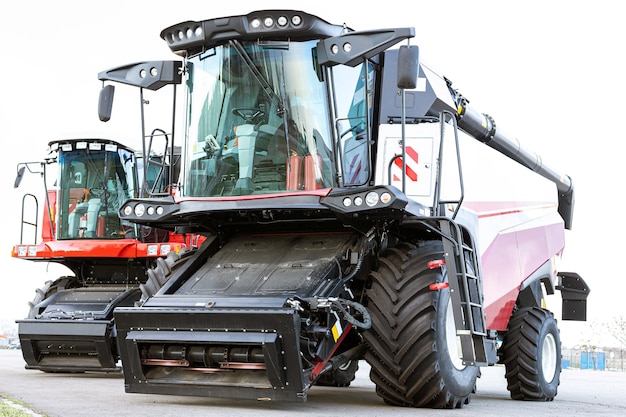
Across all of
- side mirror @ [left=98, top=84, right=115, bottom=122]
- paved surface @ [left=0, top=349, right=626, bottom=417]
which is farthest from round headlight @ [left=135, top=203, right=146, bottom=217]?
paved surface @ [left=0, top=349, right=626, bottom=417]

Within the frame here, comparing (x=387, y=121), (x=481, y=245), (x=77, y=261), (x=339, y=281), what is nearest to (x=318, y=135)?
(x=387, y=121)

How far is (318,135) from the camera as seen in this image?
8.32 meters

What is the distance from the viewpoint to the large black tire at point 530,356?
1081cm

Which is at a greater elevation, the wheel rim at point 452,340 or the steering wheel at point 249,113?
the steering wheel at point 249,113

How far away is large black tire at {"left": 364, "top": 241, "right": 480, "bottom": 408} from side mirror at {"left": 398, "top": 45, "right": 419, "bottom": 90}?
1.73 meters

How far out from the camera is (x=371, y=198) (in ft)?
25.4

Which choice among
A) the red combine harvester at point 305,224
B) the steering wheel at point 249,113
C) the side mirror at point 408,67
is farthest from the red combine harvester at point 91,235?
the side mirror at point 408,67

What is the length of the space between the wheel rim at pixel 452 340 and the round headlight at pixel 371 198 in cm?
136

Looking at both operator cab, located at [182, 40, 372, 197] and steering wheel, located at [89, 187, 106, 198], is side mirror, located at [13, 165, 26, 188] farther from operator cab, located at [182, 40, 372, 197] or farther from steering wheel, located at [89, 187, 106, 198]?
operator cab, located at [182, 40, 372, 197]

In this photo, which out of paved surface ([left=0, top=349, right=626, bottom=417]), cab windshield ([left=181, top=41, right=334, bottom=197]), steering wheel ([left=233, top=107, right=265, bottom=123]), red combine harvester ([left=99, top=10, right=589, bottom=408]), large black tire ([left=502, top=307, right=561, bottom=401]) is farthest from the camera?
large black tire ([left=502, top=307, right=561, bottom=401])

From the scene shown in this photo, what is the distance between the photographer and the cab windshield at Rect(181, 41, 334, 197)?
8.31 meters

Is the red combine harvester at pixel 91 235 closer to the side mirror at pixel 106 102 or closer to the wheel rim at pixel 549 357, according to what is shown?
the side mirror at pixel 106 102

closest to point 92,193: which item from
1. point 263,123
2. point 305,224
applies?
point 305,224

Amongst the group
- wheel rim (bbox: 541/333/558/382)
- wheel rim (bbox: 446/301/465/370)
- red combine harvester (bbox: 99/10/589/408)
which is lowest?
A: wheel rim (bbox: 541/333/558/382)
